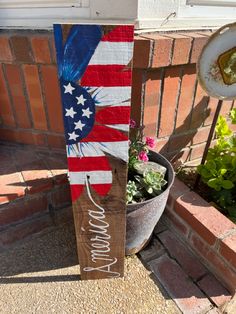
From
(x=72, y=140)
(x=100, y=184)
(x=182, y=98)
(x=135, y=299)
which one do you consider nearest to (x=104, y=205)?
(x=100, y=184)

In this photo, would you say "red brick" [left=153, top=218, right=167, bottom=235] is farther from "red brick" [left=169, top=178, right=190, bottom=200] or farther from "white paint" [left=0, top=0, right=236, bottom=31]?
"white paint" [left=0, top=0, right=236, bottom=31]

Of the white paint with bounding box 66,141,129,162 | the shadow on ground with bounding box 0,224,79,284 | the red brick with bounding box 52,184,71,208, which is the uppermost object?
the white paint with bounding box 66,141,129,162

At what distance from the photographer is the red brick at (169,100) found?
1.61 metres

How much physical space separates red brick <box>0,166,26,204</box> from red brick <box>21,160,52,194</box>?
39mm

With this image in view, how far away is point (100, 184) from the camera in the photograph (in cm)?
121

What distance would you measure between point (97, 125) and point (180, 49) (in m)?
0.76

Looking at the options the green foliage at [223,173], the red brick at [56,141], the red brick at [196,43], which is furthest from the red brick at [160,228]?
the red brick at [196,43]

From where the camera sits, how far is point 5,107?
6.18 feet

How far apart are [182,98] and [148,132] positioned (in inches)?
12.0

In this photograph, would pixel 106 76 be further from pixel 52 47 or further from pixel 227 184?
pixel 227 184

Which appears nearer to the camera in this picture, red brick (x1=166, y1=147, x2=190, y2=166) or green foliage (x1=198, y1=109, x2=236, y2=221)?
green foliage (x1=198, y1=109, x2=236, y2=221)

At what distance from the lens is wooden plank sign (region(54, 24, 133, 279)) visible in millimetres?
916

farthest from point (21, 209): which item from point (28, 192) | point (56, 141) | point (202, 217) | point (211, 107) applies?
point (211, 107)

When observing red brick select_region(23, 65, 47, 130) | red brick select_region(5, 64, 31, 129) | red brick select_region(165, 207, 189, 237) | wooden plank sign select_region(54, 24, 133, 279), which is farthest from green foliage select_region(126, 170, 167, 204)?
red brick select_region(5, 64, 31, 129)
